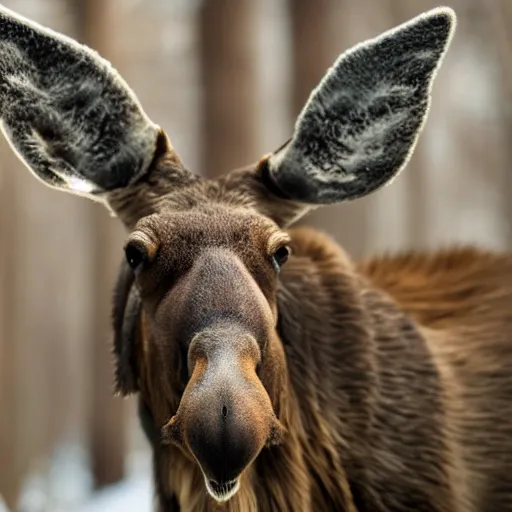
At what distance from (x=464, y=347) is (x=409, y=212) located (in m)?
4.30

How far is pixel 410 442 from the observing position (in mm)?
2664

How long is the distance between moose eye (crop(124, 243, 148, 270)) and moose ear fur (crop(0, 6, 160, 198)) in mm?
343

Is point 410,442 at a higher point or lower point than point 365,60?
lower

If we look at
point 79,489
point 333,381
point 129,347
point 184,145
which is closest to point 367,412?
point 333,381

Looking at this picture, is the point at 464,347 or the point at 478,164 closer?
the point at 464,347

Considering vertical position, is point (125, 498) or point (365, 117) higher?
point (365, 117)

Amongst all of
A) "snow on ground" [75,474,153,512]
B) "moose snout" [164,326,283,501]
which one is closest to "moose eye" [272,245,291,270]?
"moose snout" [164,326,283,501]

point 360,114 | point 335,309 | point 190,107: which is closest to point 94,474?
point 190,107

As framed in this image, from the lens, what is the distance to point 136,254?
2291mm

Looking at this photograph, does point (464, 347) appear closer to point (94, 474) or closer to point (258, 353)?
point (258, 353)

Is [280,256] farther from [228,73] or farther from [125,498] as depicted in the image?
[228,73]

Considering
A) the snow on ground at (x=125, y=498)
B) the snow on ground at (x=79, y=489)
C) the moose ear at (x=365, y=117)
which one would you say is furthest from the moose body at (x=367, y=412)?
the snow on ground at (x=79, y=489)

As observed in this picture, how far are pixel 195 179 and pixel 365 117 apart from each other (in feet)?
1.71

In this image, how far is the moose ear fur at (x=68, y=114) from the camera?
2389mm
